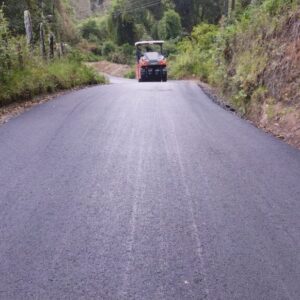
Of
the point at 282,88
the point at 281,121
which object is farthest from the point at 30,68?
the point at 281,121

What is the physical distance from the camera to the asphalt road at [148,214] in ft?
10.4

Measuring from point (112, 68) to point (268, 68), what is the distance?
136 ft

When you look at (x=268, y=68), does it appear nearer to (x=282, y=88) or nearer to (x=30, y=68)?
(x=282, y=88)

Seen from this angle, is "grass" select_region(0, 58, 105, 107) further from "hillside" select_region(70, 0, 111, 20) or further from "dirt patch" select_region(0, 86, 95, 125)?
"hillside" select_region(70, 0, 111, 20)

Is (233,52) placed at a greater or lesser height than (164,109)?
greater

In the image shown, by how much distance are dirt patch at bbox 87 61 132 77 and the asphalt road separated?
39794 millimetres

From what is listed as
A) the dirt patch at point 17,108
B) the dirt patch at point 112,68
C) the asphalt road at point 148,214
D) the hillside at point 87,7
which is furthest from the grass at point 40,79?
the hillside at point 87,7

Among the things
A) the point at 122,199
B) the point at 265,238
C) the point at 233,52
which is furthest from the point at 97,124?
the point at 233,52

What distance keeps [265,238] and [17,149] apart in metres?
4.29

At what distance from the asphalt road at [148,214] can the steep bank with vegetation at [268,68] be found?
1.10 metres

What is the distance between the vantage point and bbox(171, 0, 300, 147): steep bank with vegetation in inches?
326

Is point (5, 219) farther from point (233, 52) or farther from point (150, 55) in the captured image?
point (150, 55)

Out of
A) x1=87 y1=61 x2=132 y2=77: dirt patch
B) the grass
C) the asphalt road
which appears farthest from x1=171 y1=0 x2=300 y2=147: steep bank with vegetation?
x1=87 y1=61 x2=132 y2=77: dirt patch

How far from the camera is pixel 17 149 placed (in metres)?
6.75
